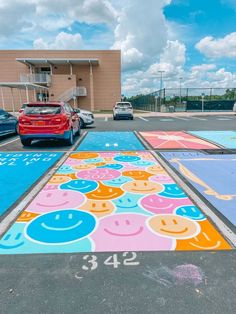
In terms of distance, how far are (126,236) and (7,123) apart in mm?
10937

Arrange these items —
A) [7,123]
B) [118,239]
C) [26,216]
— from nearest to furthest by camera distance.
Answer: [118,239] < [26,216] < [7,123]

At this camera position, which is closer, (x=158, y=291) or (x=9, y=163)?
(x=158, y=291)

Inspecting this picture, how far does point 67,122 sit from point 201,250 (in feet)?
25.4

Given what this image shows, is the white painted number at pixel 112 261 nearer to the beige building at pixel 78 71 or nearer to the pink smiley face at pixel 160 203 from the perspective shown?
the pink smiley face at pixel 160 203

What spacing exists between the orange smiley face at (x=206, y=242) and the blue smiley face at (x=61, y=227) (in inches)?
48.0

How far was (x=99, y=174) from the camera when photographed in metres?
6.04

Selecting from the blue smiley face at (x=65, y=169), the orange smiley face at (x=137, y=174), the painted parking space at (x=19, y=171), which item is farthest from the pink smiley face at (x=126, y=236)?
the blue smiley face at (x=65, y=169)

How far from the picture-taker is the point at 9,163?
716 centimetres

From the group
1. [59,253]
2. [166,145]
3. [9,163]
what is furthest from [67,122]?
[59,253]

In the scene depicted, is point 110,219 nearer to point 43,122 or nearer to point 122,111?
point 43,122

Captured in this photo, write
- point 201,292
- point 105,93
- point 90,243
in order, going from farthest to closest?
point 105,93
point 90,243
point 201,292

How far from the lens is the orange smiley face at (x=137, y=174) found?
18.9 feet

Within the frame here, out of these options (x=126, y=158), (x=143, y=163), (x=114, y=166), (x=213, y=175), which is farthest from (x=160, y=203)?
(x=126, y=158)

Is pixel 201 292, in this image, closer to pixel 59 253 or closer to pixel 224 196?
pixel 59 253
